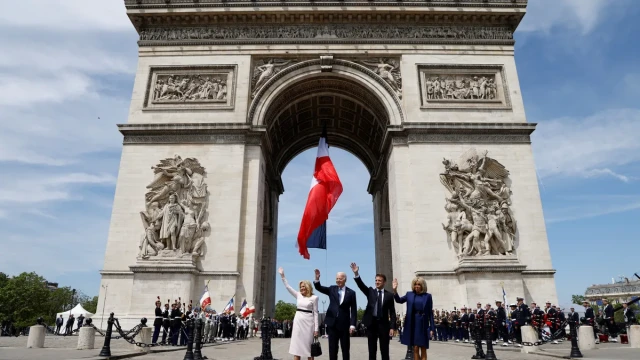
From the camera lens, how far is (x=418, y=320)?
655 centimetres

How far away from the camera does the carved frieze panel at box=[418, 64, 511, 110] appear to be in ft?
69.5

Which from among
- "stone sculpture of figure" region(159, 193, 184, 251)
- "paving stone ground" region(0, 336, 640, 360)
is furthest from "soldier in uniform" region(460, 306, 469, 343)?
"stone sculpture of figure" region(159, 193, 184, 251)

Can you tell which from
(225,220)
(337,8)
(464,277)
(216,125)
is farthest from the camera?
(337,8)

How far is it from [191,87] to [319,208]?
9.37 metres

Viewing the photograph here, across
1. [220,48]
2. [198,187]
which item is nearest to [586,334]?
[198,187]

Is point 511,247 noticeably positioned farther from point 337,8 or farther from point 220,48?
point 220,48

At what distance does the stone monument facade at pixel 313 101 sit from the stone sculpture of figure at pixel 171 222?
6 cm

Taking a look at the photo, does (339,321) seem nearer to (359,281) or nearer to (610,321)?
(359,281)

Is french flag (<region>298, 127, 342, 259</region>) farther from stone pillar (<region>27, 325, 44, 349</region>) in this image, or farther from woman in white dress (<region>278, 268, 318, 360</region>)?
woman in white dress (<region>278, 268, 318, 360</region>)

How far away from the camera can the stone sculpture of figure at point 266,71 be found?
21.7m

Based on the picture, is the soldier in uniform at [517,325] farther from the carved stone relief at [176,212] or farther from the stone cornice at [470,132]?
the carved stone relief at [176,212]

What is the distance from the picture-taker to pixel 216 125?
20344mm

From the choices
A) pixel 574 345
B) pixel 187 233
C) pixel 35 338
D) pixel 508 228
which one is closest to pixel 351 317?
pixel 574 345

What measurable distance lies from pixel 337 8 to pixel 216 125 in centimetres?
834
